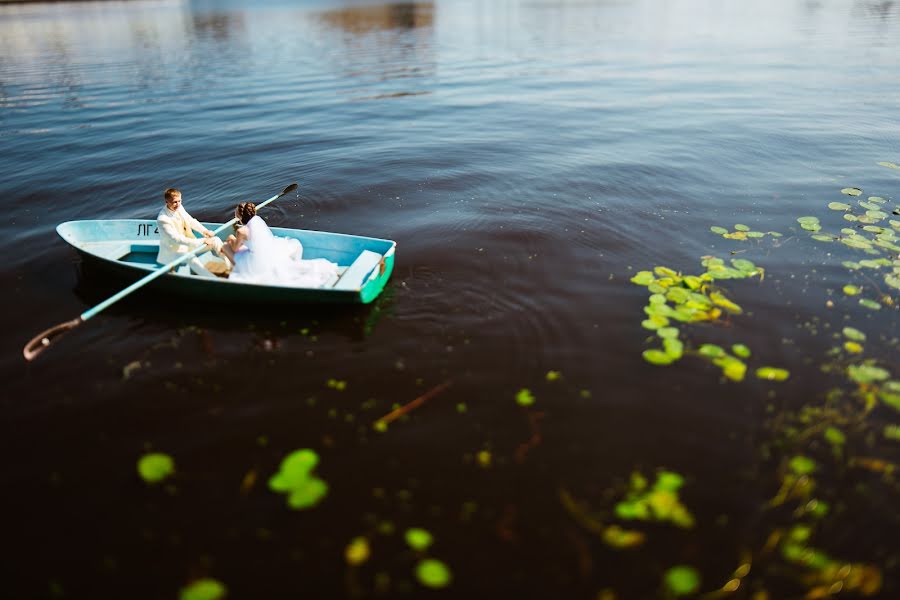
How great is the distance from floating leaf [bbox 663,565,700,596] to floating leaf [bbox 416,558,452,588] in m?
1.68

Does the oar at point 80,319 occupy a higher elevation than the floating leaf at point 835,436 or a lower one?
higher

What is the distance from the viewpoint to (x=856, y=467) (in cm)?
512

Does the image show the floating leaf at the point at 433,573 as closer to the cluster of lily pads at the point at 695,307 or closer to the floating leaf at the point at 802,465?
the floating leaf at the point at 802,465

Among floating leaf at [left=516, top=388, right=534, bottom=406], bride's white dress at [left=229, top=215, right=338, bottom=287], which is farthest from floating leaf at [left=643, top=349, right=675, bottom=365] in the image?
bride's white dress at [left=229, top=215, right=338, bottom=287]

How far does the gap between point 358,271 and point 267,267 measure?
4.47 feet

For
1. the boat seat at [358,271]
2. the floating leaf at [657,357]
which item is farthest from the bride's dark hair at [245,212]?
the floating leaf at [657,357]

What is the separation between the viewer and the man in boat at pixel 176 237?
8.42m

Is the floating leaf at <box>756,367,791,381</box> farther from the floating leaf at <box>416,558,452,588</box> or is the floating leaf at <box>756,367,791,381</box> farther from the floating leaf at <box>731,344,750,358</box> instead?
the floating leaf at <box>416,558,452,588</box>

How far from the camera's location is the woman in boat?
8.13 meters

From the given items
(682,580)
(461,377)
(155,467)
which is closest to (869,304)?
(682,580)

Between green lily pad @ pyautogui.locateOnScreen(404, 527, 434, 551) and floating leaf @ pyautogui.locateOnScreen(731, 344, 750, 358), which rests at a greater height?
floating leaf @ pyautogui.locateOnScreen(731, 344, 750, 358)

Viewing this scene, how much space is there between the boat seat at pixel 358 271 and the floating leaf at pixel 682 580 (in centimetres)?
488

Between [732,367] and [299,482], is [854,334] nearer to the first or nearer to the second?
[732,367]

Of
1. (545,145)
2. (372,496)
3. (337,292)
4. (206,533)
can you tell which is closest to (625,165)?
(545,145)
